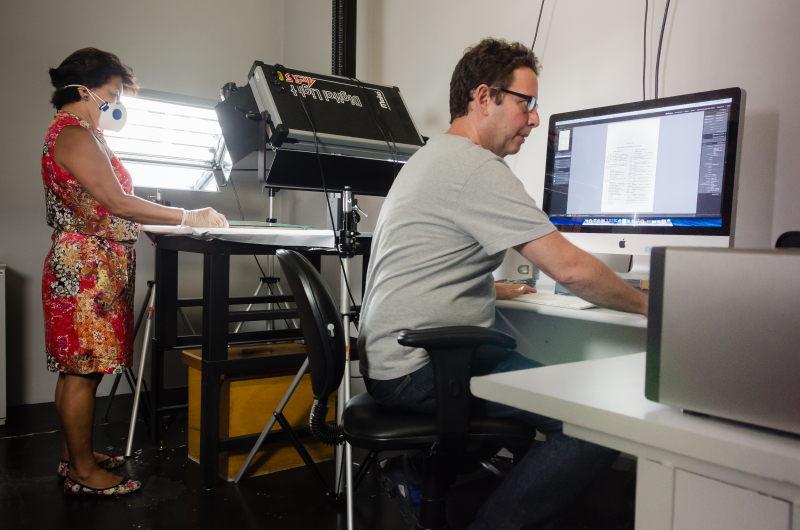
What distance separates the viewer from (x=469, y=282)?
1246mm

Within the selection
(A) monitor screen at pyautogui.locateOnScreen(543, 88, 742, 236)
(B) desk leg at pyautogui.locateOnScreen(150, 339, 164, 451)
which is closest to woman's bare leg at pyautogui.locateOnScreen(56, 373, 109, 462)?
(B) desk leg at pyautogui.locateOnScreen(150, 339, 164, 451)

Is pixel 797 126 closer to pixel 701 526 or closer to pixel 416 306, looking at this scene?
pixel 416 306

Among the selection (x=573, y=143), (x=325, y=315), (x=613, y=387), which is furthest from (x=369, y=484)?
(x=613, y=387)

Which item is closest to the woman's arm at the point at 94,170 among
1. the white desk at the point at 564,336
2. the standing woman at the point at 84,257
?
the standing woman at the point at 84,257

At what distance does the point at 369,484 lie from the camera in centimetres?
208

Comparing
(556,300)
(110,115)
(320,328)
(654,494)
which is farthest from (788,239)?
(110,115)

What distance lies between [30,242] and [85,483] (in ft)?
5.41

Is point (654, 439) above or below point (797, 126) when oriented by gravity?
below

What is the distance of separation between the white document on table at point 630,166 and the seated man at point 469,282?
0.52 meters

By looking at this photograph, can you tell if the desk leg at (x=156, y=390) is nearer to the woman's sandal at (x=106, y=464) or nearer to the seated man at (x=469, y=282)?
the woman's sandal at (x=106, y=464)

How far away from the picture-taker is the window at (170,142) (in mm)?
3162

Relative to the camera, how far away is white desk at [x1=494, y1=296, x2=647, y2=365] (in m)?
1.81

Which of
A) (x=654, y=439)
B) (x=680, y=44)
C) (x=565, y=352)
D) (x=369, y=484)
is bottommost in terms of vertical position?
(x=369, y=484)

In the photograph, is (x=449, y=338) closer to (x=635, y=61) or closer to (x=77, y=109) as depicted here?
(x=635, y=61)
